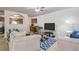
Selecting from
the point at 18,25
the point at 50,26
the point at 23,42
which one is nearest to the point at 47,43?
the point at 50,26

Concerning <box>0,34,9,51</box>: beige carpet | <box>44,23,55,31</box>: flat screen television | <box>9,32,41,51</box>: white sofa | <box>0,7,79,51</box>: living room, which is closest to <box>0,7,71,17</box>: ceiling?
<box>0,7,79,51</box>: living room

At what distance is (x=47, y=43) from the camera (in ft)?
7.56

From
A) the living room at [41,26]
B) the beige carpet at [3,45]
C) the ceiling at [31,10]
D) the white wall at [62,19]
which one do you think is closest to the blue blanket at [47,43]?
the living room at [41,26]

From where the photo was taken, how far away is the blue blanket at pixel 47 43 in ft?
7.42

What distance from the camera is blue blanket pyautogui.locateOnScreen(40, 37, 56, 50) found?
89.1 inches

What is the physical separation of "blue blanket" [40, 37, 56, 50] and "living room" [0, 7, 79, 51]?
23mm

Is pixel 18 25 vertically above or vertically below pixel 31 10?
below

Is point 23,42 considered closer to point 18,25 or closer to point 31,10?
point 18,25

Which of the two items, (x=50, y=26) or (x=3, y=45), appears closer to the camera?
(x=3, y=45)

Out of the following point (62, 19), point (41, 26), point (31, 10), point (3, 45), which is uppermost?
point (31, 10)

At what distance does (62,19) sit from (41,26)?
0.50 meters

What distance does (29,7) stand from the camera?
7.13 ft

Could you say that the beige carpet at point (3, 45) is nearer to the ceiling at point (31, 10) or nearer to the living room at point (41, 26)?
the living room at point (41, 26)
